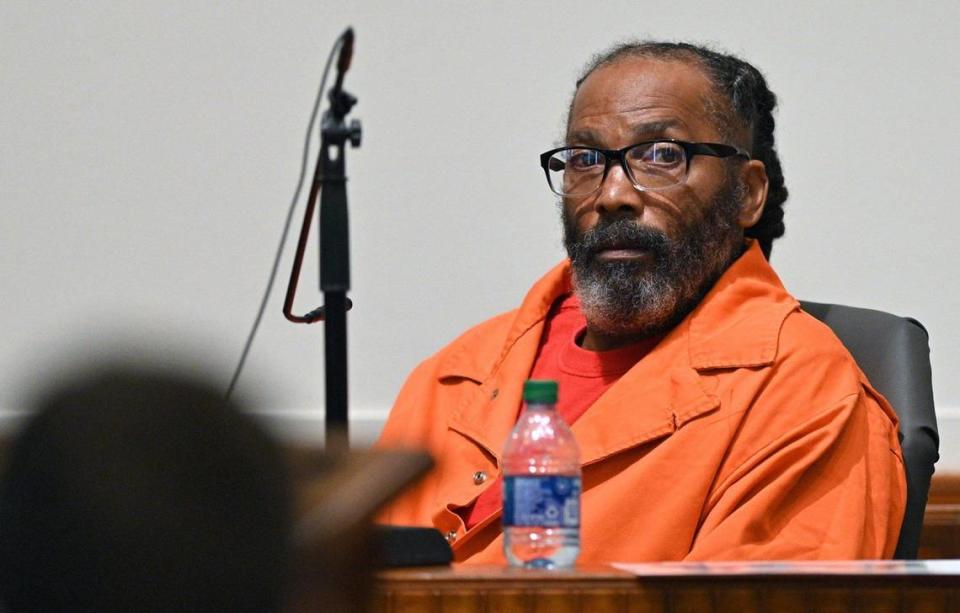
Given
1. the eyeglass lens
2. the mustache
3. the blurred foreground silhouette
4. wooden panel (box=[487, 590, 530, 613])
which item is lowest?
wooden panel (box=[487, 590, 530, 613])

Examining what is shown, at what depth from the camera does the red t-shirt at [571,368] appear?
7.29ft

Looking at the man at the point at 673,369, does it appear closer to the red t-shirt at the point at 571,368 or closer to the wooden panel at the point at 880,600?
the red t-shirt at the point at 571,368

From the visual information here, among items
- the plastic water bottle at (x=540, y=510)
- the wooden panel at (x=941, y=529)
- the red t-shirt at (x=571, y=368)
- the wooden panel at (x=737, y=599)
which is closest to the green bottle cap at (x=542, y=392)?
the plastic water bottle at (x=540, y=510)

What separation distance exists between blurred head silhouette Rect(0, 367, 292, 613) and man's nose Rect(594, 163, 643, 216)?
5.45 ft

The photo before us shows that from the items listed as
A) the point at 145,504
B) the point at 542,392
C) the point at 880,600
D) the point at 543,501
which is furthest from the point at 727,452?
the point at 145,504

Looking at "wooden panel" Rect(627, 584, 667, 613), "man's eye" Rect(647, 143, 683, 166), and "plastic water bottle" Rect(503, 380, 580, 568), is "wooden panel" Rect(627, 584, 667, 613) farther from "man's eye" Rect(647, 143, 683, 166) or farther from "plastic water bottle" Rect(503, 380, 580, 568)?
"man's eye" Rect(647, 143, 683, 166)

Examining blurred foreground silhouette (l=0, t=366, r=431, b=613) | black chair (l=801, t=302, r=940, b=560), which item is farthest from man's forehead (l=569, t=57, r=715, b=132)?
blurred foreground silhouette (l=0, t=366, r=431, b=613)

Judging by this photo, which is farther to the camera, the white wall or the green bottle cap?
the white wall

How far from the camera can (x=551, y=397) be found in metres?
1.66

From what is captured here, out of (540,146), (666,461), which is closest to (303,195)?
(540,146)

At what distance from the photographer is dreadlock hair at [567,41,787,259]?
2500mm

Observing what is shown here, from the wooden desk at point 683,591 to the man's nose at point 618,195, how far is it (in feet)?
3.60

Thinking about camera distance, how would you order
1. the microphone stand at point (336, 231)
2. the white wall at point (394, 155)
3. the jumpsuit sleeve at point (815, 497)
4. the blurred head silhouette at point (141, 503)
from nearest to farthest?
the blurred head silhouette at point (141, 503) < the microphone stand at point (336, 231) < the jumpsuit sleeve at point (815, 497) < the white wall at point (394, 155)

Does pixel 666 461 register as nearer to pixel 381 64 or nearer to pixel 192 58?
pixel 381 64
